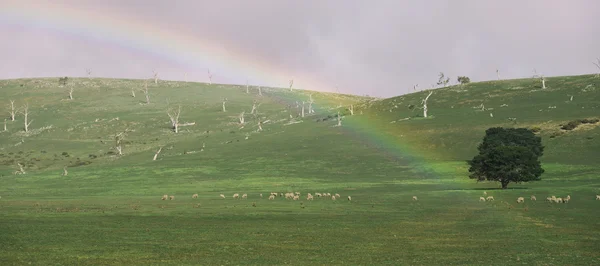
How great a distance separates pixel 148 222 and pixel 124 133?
149146 millimetres

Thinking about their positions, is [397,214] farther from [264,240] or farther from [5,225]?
[5,225]

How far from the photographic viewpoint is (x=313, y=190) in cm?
7950

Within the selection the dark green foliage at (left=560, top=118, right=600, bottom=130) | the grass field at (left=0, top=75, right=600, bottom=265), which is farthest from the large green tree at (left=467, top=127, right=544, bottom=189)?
the dark green foliage at (left=560, top=118, right=600, bottom=130)

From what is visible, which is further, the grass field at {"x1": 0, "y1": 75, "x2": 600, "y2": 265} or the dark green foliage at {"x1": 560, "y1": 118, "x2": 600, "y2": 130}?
the dark green foliage at {"x1": 560, "y1": 118, "x2": 600, "y2": 130}

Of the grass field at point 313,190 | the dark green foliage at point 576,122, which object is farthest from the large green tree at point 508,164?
the dark green foliage at point 576,122

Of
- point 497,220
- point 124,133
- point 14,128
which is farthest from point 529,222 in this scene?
point 14,128

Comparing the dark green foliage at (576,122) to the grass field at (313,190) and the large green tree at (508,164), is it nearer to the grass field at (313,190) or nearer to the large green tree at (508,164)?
the grass field at (313,190)

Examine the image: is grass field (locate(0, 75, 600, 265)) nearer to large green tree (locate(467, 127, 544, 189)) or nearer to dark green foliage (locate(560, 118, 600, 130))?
dark green foliage (locate(560, 118, 600, 130))

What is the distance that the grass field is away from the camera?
29.3 m

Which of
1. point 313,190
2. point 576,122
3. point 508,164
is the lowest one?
point 313,190

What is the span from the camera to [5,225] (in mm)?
37781

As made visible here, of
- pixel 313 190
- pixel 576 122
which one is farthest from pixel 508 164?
pixel 576 122

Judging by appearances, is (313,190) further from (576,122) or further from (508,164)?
(576,122)

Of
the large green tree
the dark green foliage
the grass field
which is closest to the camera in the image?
the grass field
